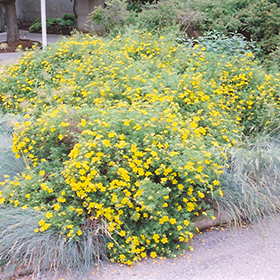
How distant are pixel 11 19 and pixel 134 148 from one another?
10.9 metres

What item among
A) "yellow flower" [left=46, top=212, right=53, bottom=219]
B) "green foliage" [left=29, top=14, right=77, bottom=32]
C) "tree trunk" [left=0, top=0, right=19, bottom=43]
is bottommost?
"green foliage" [left=29, top=14, right=77, bottom=32]

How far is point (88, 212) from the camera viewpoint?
3.10 meters

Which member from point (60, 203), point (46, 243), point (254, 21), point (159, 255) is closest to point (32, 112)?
point (60, 203)

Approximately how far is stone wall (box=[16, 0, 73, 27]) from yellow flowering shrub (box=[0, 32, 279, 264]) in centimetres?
1635

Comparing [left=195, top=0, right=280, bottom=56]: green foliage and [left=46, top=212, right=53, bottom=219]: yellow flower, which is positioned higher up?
[left=195, top=0, right=280, bottom=56]: green foliage

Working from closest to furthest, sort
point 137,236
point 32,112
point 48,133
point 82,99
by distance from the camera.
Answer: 1. point 137,236
2. point 48,133
3. point 32,112
4. point 82,99

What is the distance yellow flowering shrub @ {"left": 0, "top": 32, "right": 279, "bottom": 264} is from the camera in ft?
10.2

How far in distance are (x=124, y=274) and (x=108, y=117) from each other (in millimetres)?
1391

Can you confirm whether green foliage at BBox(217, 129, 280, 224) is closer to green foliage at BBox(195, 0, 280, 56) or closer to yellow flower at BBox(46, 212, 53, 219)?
yellow flower at BBox(46, 212, 53, 219)

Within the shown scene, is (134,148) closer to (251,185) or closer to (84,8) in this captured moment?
(251,185)

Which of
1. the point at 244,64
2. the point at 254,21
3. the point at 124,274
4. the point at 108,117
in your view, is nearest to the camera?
the point at 124,274

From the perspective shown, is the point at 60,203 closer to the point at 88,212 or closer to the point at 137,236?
the point at 88,212

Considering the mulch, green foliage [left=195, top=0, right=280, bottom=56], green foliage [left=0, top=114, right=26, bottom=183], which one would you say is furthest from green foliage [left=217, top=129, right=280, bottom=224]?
the mulch

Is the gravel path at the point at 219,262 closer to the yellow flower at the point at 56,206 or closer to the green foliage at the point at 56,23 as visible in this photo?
the yellow flower at the point at 56,206
